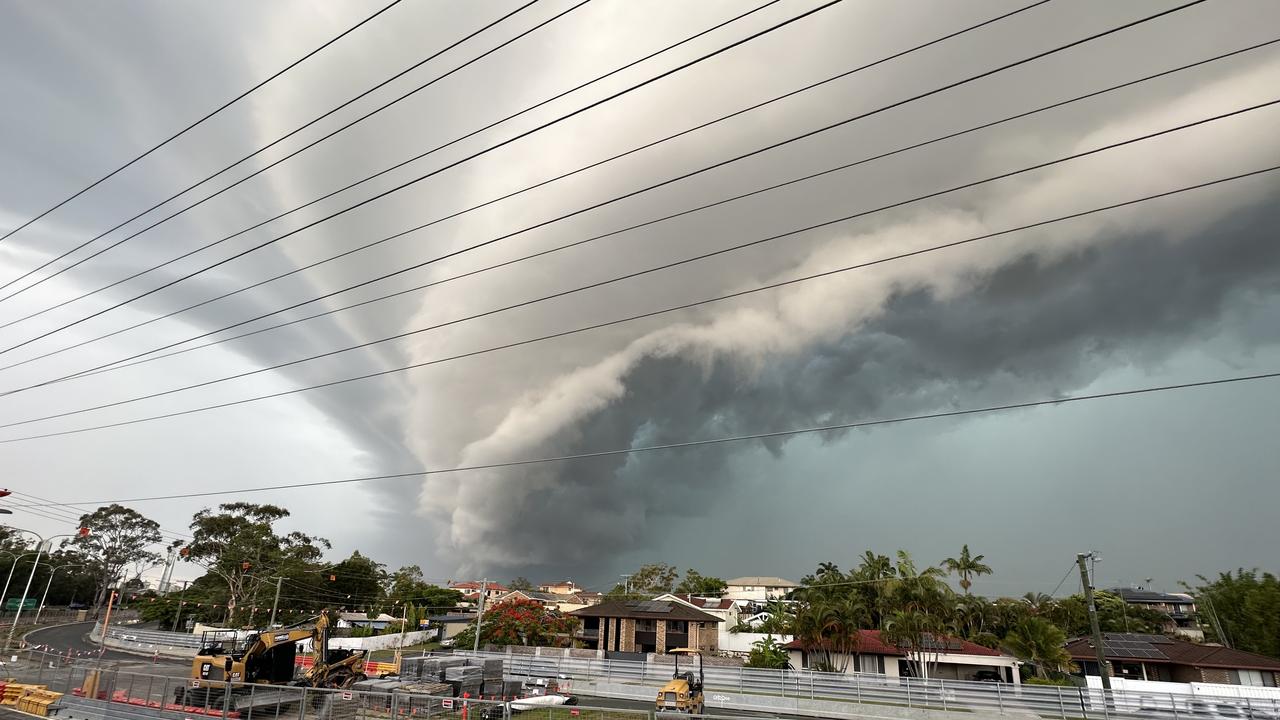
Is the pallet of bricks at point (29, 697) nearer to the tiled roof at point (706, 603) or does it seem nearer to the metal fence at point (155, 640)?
the metal fence at point (155, 640)

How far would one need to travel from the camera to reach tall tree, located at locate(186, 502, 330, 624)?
277ft

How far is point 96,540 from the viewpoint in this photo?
372ft

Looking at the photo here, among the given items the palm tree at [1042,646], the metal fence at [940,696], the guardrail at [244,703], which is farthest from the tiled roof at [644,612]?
the guardrail at [244,703]

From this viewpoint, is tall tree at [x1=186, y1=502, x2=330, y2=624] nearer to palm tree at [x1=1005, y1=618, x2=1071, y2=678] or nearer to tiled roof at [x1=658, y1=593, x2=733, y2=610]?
tiled roof at [x1=658, y1=593, x2=733, y2=610]

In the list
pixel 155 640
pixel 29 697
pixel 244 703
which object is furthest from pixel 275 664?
pixel 155 640

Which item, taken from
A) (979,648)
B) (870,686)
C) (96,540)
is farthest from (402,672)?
(96,540)

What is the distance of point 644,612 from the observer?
66.7 metres

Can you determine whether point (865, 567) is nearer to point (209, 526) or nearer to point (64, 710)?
point (64, 710)

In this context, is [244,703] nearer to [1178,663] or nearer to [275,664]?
[275,664]

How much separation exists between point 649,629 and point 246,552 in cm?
6333

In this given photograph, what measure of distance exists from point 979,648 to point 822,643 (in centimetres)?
1572

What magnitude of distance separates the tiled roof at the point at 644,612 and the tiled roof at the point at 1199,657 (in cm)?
3431

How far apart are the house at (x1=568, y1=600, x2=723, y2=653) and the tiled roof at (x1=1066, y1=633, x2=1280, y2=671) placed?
3439cm

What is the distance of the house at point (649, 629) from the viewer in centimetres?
6575
